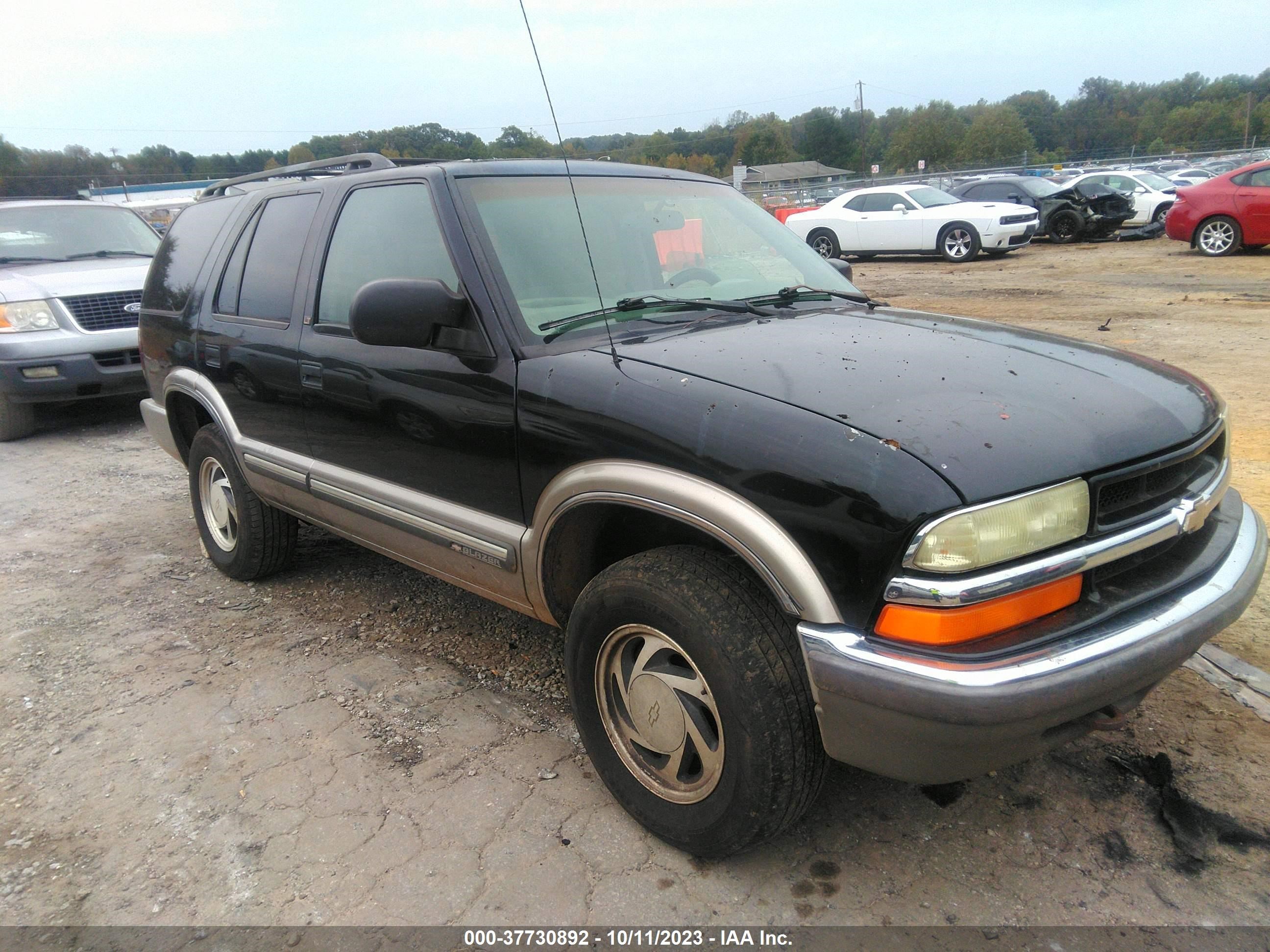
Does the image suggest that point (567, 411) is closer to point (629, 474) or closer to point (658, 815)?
point (629, 474)

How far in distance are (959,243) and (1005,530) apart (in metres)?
16.8

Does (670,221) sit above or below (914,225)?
above

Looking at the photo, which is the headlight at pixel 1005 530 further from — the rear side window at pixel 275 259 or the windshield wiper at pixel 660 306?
the rear side window at pixel 275 259

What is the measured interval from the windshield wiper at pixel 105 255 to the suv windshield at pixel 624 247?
698 cm

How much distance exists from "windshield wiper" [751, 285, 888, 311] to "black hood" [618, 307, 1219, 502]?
0.26 m

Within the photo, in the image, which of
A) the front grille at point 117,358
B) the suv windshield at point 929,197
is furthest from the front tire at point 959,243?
the front grille at point 117,358

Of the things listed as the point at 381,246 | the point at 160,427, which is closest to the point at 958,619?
the point at 381,246

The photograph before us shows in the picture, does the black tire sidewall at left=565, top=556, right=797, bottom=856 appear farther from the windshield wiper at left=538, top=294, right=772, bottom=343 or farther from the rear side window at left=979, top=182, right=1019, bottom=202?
the rear side window at left=979, top=182, right=1019, bottom=202

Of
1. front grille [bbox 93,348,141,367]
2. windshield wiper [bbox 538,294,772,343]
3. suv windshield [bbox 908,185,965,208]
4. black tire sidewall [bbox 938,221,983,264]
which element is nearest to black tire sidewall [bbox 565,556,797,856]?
windshield wiper [bbox 538,294,772,343]

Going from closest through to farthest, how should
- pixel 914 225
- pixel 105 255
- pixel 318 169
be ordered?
pixel 318 169, pixel 105 255, pixel 914 225

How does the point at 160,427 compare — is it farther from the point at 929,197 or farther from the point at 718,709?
the point at 929,197

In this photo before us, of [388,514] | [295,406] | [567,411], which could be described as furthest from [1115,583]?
[295,406]

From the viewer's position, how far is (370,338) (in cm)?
263

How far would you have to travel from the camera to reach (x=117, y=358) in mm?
7555
